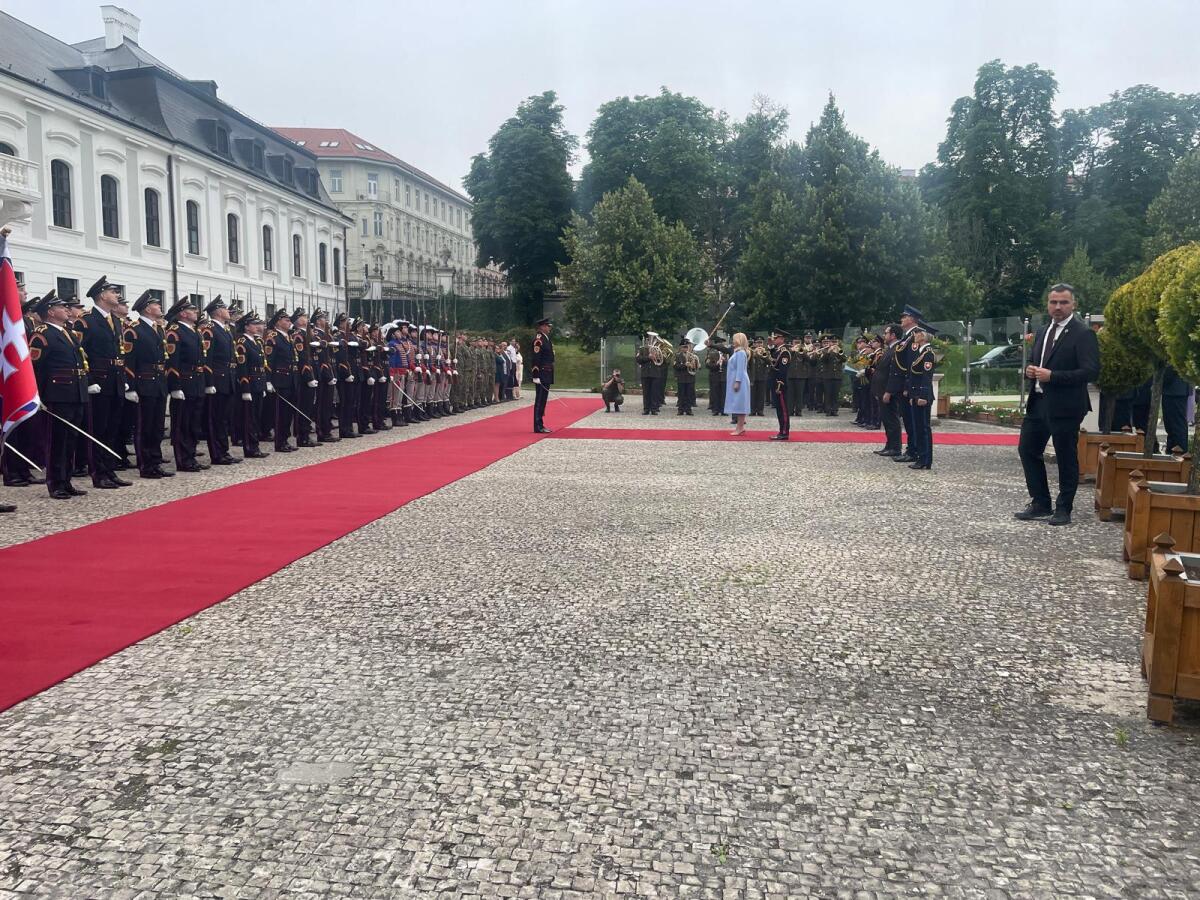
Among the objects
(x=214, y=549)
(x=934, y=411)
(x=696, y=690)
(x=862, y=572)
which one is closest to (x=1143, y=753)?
(x=696, y=690)

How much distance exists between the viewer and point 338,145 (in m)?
82.2

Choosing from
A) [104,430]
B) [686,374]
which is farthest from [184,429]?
[686,374]

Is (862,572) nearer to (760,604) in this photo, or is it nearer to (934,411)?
(760,604)

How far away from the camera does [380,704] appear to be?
420 cm

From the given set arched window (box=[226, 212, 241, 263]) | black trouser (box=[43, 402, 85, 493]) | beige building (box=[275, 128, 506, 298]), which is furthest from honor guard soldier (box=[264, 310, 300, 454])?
beige building (box=[275, 128, 506, 298])

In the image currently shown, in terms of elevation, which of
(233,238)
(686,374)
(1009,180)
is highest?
(1009,180)

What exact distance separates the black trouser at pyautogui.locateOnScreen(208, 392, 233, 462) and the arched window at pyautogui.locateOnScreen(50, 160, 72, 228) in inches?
880

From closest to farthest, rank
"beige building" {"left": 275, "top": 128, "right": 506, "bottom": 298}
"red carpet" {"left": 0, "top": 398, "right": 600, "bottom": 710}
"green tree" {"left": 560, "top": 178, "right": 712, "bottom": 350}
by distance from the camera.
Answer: "red carpet" {"left": 0, "top": 398, "right": 600, "bottom": 710} < "green tree" {"left": 560, "top": 178, "right": 712, "bottom": 350} < "beige building" {"left": 275, "top": 128, "right": 506, "bottom": 298}

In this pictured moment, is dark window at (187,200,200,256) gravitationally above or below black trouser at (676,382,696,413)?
above

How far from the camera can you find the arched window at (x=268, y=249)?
152ft

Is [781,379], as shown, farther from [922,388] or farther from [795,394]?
[795,394]

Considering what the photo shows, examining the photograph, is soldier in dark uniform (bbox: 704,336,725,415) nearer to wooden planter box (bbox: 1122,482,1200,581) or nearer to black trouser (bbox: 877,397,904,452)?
black trouser (bbox: 877,397,904,452)

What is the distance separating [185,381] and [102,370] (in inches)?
44.5

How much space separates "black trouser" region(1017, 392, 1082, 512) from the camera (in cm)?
869
